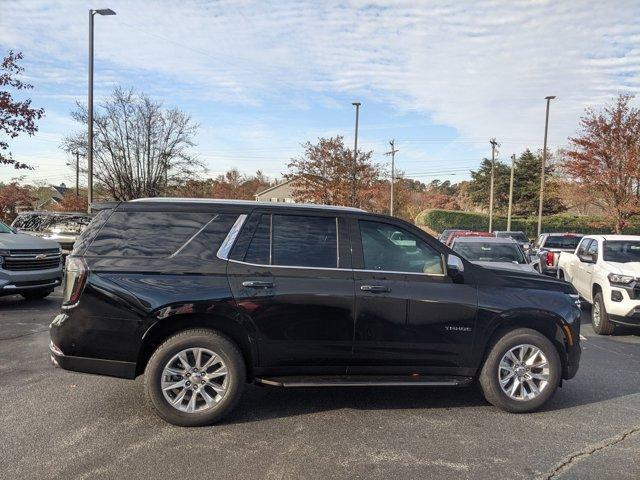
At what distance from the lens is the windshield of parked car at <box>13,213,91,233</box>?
15.0m

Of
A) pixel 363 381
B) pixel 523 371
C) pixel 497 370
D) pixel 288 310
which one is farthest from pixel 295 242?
pixel 523 371

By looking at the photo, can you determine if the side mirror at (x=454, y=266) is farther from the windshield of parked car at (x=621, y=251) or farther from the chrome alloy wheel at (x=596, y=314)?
the windshield of parked car at (x=621, y=251)

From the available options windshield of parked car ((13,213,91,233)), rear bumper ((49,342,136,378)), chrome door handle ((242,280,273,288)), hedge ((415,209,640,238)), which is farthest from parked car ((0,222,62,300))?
hedge ((415,209,640,238))

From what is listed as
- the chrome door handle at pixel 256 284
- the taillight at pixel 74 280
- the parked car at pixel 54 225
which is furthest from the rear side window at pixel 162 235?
the parked car at pixel 54 225

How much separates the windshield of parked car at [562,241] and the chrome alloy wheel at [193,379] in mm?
16110

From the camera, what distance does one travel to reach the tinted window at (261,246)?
14.4 ft

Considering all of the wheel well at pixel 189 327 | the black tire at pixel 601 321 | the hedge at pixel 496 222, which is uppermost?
the hedge at pixel 496 222

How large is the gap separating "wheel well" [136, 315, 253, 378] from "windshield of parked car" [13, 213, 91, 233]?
12203 millimetres

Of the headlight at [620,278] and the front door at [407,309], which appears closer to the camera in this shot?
the front door at [407,309]

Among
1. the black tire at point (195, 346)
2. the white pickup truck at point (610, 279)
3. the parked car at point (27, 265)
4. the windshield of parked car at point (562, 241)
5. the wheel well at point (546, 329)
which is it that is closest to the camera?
the black tire at point (195, 346)

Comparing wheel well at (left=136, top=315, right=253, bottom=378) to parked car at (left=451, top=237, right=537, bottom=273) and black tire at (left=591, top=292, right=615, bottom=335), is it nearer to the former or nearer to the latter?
parked car at (left=451, top=237, right=537, bottom=273)

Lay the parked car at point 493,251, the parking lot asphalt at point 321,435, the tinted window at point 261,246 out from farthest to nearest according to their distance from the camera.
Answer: the parked car at point 493,251
the tinted window at point 261,246
the parking lot asphalt at point 321,435

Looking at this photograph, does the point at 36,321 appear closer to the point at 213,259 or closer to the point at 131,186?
the point at 213,259

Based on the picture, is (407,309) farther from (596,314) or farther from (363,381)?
(596,314)
